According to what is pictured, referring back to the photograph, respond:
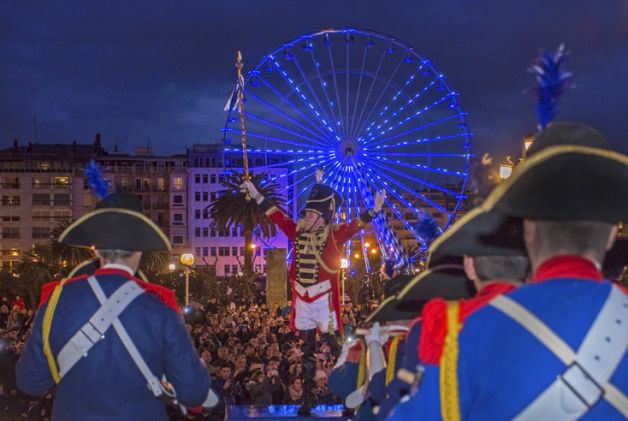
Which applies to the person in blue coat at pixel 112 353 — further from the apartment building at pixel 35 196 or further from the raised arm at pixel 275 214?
the apartment building at pixel 35 196

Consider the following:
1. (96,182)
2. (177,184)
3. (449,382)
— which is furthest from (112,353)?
(177,184)

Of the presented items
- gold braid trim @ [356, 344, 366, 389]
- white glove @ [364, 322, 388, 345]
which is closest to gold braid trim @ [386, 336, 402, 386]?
white glove @ [364, 322, 388, 345]

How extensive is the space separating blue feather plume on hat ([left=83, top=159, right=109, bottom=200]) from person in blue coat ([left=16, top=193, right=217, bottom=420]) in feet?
Result: 2.21

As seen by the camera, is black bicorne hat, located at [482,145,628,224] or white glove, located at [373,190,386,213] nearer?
black bicorne hat, located at [482,145,628,224]

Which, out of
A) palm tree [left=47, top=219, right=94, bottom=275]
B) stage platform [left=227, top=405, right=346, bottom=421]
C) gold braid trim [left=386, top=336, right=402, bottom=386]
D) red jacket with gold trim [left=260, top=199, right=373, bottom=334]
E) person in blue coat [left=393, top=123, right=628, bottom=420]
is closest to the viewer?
person in blue coat [left=393, top=123, right=628, bottom=420]

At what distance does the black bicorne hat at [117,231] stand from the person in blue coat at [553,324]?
2.88 meters

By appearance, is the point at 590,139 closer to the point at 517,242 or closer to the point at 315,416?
the point at 517,242

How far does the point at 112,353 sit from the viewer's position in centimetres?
496

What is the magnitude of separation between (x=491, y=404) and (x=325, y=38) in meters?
24.3

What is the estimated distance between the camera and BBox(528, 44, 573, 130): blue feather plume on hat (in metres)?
2.94

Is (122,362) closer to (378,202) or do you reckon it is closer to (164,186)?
(378,202)

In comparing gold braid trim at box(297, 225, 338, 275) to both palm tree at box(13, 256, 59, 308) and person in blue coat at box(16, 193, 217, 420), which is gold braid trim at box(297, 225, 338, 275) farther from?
palm tree at box(13, 256, 59, 308)

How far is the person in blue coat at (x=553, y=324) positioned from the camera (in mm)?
2623

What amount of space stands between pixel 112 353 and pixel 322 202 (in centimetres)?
523
